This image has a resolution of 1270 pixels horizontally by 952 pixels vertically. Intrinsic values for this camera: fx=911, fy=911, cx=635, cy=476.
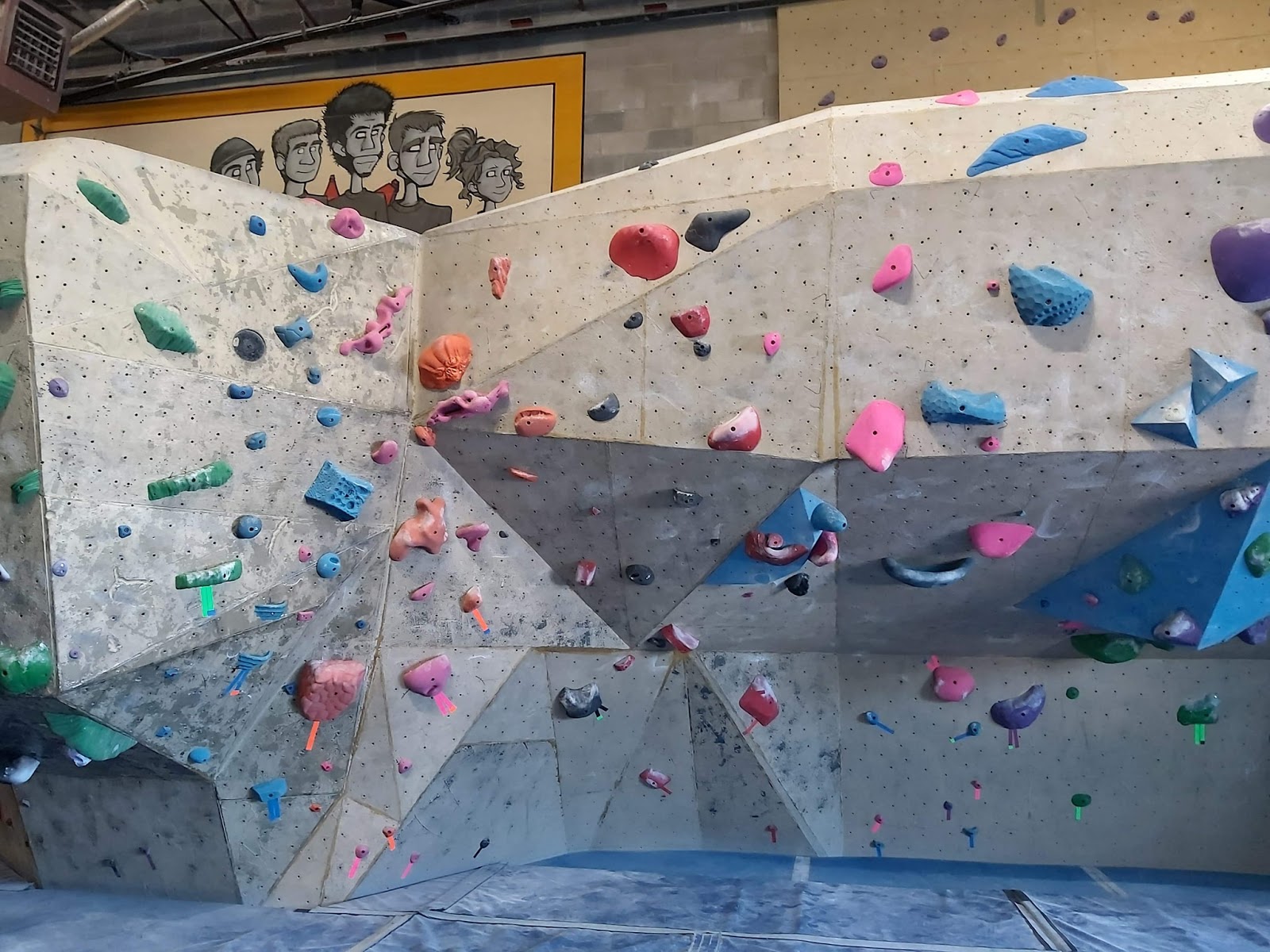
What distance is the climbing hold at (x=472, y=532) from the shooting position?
4.50 m

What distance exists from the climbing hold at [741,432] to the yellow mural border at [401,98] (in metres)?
3.44

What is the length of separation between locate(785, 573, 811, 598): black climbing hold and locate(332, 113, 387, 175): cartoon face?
4.67m

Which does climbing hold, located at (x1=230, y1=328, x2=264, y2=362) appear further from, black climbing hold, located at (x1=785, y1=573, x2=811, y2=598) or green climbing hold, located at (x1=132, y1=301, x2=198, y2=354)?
black climbing hold, located at (x1=785, y1=573, x2=811, y2=598)

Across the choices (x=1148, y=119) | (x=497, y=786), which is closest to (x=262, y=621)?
(x=497, y=786)

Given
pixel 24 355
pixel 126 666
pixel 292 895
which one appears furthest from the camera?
pixel 292 895

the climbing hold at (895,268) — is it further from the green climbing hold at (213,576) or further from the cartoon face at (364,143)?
the cartoon face at (364,143)

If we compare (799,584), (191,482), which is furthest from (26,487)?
(799,584)

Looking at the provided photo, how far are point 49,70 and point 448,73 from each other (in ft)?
8.86

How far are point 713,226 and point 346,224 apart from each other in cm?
171

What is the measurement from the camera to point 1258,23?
5.83 metres

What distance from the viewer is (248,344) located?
3814 mm

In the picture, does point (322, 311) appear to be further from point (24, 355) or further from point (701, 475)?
point (701, 475)

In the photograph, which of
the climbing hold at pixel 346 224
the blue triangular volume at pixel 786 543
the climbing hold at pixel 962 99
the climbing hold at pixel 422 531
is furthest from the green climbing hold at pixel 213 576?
the climbing hold at pixel 962 99

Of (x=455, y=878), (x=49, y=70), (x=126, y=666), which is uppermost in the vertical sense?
(x=49, y=70)
